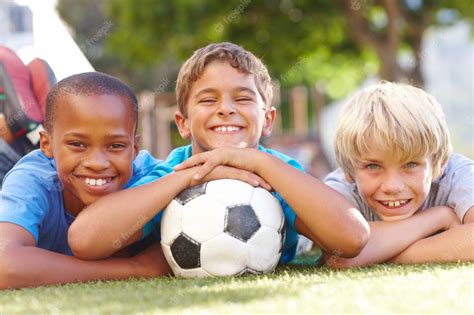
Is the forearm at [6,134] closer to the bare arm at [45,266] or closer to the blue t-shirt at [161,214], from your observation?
the blue t-shirt at [161,214]

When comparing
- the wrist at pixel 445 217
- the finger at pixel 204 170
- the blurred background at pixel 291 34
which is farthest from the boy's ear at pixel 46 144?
the blurred background at pixel 291 34

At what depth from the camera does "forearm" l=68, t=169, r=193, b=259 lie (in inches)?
150

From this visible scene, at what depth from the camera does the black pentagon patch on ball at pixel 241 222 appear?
378cm

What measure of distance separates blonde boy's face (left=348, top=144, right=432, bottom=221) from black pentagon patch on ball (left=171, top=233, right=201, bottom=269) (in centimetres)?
105

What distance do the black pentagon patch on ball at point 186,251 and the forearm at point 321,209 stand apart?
490mm

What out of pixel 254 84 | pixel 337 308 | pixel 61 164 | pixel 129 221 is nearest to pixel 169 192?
pixel 129 221

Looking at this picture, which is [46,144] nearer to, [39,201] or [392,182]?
[39,201]

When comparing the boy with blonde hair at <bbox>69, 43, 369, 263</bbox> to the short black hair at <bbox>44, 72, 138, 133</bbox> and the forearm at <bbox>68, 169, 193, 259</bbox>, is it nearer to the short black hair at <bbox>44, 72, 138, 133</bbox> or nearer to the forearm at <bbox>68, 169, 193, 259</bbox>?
the forearm at <bbox>68, 169, 193, 259</bbox>

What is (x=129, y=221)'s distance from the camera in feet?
12.5

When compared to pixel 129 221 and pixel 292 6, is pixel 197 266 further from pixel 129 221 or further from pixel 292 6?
pixel 292 6

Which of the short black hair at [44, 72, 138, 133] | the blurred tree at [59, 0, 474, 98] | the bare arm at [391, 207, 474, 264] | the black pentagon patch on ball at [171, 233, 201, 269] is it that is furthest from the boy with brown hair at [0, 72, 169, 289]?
the blurred tree at [59, 0, 474, 98]

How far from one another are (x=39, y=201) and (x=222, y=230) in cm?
97

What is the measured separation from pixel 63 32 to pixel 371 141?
115 inches

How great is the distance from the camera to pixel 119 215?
3803 mm
